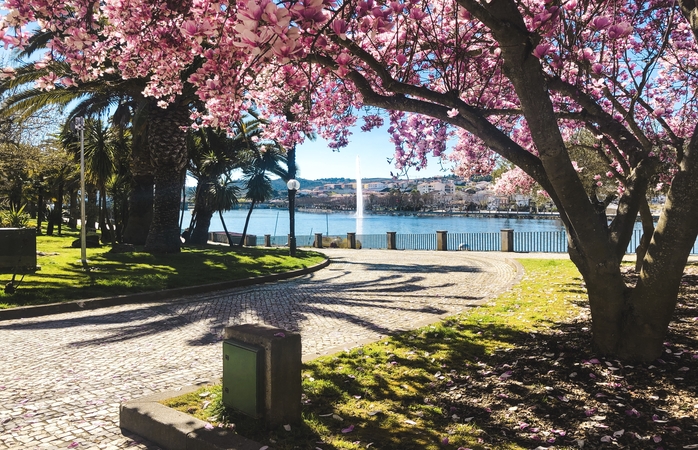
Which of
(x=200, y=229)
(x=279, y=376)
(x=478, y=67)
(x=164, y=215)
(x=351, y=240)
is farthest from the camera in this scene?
(x=351, y=240)

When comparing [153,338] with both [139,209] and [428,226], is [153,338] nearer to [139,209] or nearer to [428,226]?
[139,209]

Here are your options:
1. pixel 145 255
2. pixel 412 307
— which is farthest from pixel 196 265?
pixel 412 307

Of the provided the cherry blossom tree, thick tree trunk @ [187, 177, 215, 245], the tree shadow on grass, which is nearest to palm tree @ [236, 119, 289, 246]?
thick tree trunk @ [187, 177, 215, 245]

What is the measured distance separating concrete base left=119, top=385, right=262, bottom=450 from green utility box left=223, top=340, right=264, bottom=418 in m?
0.24

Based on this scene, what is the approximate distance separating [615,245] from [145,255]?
1446cm

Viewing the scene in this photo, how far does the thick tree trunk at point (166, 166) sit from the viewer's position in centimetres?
1625

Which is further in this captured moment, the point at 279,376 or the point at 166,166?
the point at 166,166

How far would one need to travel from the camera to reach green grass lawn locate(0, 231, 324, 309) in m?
10.2

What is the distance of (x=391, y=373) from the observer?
16.9ft

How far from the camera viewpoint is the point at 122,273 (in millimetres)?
12727

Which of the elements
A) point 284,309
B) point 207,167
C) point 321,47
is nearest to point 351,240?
point 207,167

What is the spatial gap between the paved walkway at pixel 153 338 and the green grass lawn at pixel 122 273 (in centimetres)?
104

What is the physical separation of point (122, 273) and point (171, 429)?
1008 cm

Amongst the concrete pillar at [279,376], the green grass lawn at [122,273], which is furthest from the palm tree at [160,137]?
the concrete pillar at [279,376]
